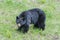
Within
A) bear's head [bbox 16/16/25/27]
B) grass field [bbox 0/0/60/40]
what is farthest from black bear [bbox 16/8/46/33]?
grass field [bbox 0/0/60/40]

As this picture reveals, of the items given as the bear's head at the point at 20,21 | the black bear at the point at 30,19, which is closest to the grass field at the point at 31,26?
the black bear at the point at 30,19

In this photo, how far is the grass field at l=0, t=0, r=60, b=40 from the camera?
7004mm

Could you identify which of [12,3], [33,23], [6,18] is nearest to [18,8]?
[12,3]

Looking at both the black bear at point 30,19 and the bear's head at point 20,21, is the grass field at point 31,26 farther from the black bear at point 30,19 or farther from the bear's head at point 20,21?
the bear's head at point 20,21

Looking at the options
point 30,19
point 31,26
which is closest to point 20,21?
point 30,19

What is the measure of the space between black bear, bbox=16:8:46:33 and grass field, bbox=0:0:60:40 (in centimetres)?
19

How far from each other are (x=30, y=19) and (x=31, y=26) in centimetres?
53

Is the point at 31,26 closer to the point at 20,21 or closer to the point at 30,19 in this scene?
the point at 30,19

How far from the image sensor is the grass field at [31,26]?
23.0 ft

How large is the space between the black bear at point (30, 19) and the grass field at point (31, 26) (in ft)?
0.64

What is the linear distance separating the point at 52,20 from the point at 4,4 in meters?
1.78

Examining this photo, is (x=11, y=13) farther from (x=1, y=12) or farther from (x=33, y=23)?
(x=33, y=23)

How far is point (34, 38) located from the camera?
6.99 m

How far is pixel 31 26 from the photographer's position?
24.6 feet
